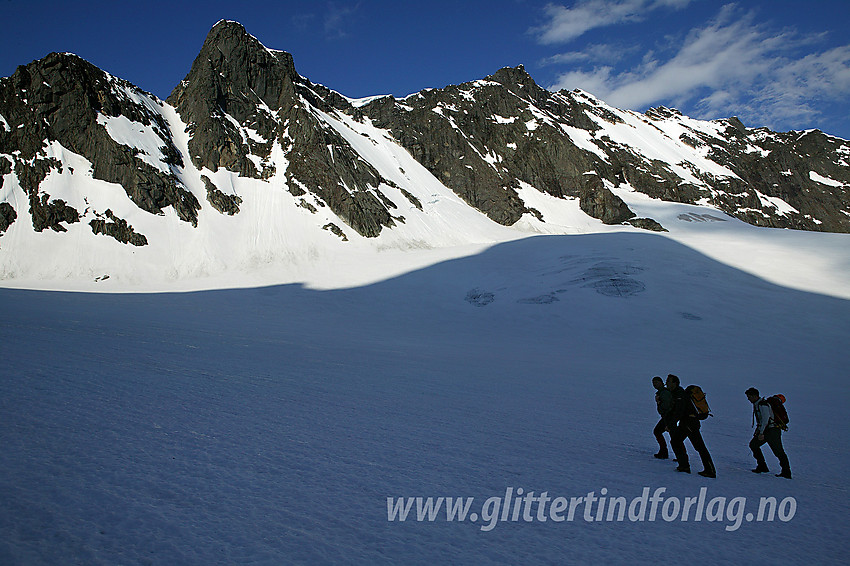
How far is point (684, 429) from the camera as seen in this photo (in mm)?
6520

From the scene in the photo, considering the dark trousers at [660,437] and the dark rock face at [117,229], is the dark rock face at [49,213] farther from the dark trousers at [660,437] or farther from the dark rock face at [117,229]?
the dark trousers at [660,437]

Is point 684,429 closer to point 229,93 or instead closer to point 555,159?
point 229,93

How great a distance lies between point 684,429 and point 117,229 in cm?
5396

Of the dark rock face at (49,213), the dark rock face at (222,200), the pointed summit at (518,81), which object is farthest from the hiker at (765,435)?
the pointed summit at (518,81)

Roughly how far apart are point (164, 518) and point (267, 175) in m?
63.5

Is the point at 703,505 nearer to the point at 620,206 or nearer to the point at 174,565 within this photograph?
the point at 174,565

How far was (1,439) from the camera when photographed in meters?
4.65

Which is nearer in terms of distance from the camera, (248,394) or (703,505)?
(703,505)

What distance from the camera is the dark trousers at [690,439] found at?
250 inches

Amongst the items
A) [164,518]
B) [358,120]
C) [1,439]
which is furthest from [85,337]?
A: [358,120]

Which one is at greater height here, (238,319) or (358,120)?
(358,120)

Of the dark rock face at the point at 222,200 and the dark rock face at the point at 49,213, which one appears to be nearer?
the dark rock face at the point at 49,213

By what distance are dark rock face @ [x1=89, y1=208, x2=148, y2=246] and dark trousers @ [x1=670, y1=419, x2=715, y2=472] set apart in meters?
51.4

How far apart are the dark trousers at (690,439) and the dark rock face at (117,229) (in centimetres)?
5143
